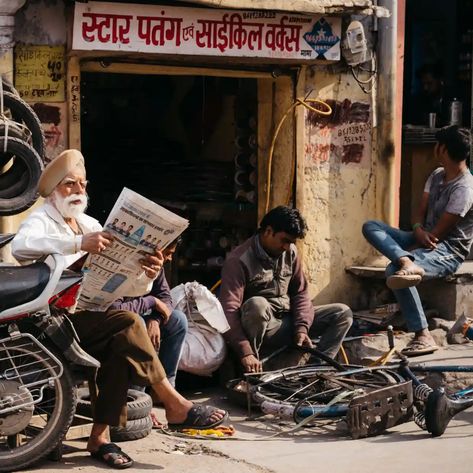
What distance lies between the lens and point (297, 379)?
856 centimetres

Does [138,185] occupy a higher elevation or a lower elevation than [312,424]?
higher

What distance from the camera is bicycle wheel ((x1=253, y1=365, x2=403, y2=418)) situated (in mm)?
8000

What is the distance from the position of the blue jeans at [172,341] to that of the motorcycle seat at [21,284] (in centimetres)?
170

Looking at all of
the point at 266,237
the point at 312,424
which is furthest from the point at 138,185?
the point at 312,424

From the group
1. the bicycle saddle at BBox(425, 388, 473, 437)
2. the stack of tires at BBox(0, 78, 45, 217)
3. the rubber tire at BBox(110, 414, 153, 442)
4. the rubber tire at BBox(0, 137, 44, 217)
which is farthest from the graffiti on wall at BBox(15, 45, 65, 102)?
the bicycle saddle at BBox(425, 388, 473, 437)

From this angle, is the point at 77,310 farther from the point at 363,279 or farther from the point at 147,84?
the point at 147,84

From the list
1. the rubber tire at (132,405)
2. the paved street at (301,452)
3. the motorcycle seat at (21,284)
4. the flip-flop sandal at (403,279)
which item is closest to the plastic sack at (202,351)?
the paved street at (301,452)

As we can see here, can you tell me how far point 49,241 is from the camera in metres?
6.87

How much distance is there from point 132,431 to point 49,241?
51.8 inches

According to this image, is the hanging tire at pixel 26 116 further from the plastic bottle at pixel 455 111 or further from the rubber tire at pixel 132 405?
the plastic bottle at pixel 455 111

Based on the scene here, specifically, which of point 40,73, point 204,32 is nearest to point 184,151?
point 204,32

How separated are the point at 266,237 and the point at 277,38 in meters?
1.75

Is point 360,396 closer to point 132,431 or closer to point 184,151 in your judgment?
point 132,431

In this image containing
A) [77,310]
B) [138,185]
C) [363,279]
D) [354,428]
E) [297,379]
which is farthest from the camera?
[138,185]
